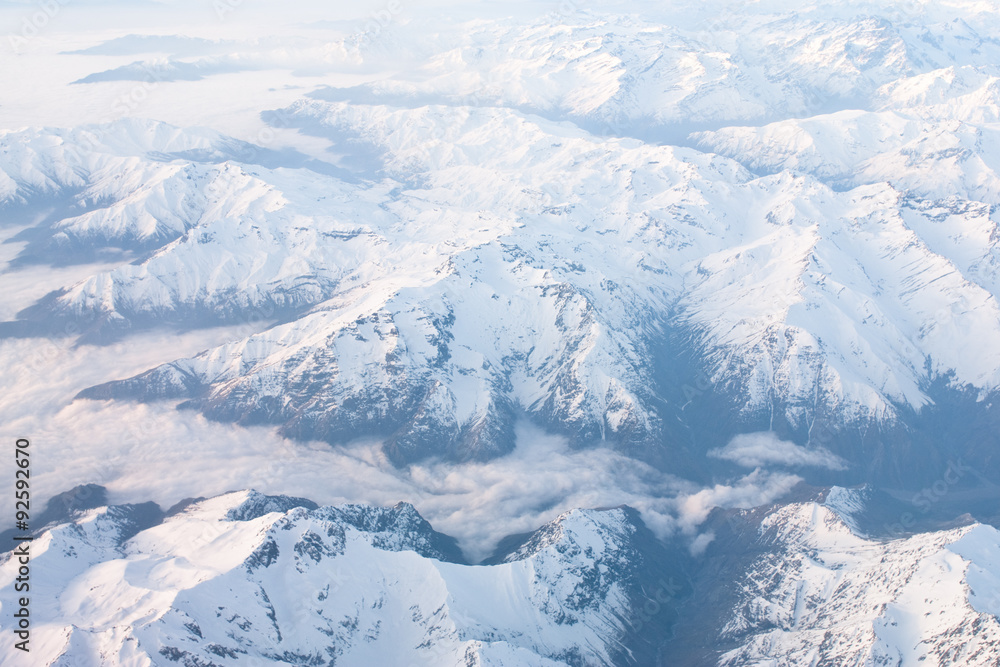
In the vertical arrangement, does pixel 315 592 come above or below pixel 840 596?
above

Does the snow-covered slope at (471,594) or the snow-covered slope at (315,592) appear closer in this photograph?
the snow-covered slope at (315,592)

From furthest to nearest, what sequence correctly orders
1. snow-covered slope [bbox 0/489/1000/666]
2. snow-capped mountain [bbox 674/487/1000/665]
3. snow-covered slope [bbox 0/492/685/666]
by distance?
snow-capped mountain [bbox 674/487/1000/665], snow-covered slope [bbox 0/489/1000/666], snow-covered slope [bbox 0/492/685/666]

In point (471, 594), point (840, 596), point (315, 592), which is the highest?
point (315, 592)

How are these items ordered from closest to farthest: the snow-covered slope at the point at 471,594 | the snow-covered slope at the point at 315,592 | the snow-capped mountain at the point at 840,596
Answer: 1. the snow-covered slope at the point at 315,592
2. the snow-covered slope at the point at 471,594
3. the snow-capped mountain at the point at 840,596

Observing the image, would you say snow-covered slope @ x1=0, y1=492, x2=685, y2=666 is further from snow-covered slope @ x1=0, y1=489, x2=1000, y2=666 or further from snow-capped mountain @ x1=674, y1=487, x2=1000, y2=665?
snow-capped mountain @ x1=674, y1=487, x2=1000, y2=665

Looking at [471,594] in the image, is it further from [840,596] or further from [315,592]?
[840,596]

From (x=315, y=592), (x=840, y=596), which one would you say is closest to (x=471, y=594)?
(x=315, y=592)

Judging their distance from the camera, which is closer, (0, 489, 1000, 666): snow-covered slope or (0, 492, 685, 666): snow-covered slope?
(0, 492, 685, 666): snow-covered slope

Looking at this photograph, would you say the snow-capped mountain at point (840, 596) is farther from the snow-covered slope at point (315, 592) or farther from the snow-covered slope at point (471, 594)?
the snow-covered slope at point (315, 592)

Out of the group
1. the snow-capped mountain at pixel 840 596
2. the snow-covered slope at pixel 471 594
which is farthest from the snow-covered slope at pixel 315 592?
the snow-capped mountain at pixel 840 596

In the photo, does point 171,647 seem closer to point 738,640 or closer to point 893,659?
point 738,640

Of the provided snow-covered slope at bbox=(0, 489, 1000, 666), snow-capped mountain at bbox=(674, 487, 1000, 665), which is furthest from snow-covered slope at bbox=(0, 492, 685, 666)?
A: snow-capped mountain at bbox=(674, 487, 1000, 665)

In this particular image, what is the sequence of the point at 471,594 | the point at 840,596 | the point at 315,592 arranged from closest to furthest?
the point at 315,592
the point at 471,594
the point at 840,596

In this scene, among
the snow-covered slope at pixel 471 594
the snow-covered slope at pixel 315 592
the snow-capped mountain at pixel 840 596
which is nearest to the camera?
the snow-covered slope at pixel 315 592
